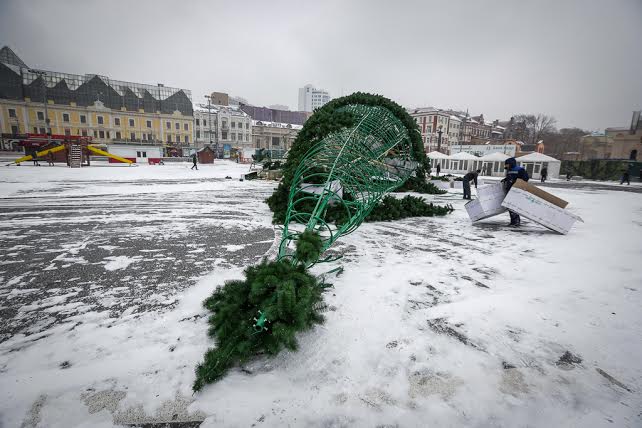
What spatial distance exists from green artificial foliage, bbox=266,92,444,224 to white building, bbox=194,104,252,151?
63332mm

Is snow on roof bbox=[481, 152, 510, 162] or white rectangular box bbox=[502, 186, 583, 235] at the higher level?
snow on roof bbox=[481, 152, 510, 162]

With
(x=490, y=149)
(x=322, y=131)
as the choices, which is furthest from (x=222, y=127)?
(x=322, y=131)

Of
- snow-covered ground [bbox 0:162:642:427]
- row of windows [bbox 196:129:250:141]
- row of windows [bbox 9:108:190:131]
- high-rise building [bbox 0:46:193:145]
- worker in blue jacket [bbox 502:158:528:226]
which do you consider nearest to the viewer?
snow-covered ground [bbox 0:162:642:427]

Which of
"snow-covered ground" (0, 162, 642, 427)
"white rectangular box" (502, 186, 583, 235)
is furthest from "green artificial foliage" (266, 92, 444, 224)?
"white rectangular box" (502, 186, 583, 235)

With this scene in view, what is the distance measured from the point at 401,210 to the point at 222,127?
71015 millimetres

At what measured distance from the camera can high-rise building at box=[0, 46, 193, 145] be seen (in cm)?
5297

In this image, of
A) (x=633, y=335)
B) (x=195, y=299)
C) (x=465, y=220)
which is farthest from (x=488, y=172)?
(x=195, y=299)

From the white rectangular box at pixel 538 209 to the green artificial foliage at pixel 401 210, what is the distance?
2.46 meters

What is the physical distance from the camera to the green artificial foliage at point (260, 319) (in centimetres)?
240

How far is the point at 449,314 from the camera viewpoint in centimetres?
330

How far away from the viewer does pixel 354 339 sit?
284cm

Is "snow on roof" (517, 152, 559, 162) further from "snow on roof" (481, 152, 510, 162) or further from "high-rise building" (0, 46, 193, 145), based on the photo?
"high-rise building" (0, 46, 193, 145)

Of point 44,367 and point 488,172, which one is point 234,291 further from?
point 488,172

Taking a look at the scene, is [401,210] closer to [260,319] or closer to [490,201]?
[490,201]
